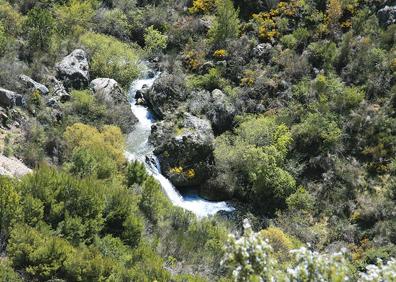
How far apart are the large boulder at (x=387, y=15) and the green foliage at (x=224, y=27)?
8.64 m

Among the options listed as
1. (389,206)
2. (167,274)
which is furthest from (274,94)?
(167,274)

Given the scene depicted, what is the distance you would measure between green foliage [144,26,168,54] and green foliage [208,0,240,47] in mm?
3262

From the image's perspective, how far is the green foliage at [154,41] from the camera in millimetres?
33531

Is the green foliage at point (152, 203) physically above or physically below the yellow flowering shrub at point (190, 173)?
above

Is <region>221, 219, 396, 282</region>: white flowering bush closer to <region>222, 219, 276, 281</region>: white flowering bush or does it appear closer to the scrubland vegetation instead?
<region>222, 219, 276, 281</region>: white flowering bush

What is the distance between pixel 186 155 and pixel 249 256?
1861 centimetres

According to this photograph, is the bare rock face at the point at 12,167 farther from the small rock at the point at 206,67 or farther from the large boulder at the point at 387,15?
the large boulder at the point at 387,15

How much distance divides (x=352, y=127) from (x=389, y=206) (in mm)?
5117

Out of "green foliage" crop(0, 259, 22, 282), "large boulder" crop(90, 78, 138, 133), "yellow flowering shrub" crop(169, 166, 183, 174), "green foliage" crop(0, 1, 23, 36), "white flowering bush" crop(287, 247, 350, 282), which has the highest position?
"white flowering bush" crop(287, 247, 350, 282)

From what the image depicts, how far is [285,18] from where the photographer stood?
1288 inches

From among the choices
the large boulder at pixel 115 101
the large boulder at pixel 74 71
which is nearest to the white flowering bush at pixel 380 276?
the large boulder at pixel 115 101

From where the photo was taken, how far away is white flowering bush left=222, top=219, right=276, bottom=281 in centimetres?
650

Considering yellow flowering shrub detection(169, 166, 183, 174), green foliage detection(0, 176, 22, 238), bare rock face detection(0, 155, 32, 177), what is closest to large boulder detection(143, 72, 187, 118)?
yellow flowering shrub detection(169, 166, 183, 174)

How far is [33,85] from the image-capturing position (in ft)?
82.8
